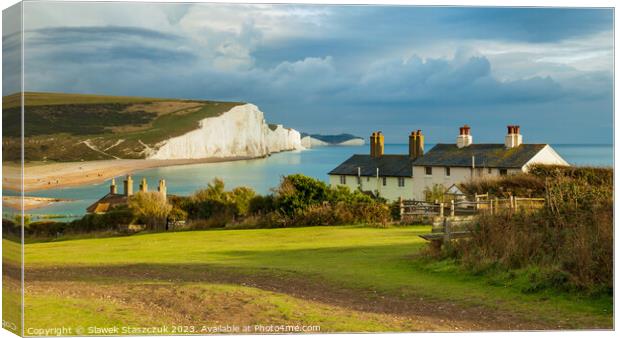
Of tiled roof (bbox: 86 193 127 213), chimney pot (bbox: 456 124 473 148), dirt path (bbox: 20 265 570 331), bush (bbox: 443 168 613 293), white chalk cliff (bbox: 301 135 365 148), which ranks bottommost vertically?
dirt path (bbox: 20 265 570 331)

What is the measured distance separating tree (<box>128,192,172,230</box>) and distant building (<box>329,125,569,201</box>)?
15.5 feet

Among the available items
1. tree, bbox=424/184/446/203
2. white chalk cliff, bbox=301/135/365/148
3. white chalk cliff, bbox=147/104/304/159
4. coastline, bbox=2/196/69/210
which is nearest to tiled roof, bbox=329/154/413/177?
tree, bbox=424/184/446/203

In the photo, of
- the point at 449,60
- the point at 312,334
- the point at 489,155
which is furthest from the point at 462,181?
the point at 312,334

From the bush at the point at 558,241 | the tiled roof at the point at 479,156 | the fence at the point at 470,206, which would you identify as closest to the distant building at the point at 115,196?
the bush at the point at 558,241

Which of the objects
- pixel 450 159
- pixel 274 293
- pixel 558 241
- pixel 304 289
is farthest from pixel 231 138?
pixel 450 159

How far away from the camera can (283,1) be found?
13.4m

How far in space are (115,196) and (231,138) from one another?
8.58ft

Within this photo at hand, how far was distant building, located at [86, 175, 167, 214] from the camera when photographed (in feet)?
54.6

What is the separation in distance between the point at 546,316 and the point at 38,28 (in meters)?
8.63

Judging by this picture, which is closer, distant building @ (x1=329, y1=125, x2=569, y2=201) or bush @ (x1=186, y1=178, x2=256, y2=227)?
distant building @ (x1=329, y1=125, x2=569, y2=201)

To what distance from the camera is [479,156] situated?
25.2 metres

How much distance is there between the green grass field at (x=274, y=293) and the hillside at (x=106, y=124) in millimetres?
1892

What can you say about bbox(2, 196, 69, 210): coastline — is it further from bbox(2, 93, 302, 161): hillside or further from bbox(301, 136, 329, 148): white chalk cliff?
bbox(301, 136, 329, 148): white chalk cliff

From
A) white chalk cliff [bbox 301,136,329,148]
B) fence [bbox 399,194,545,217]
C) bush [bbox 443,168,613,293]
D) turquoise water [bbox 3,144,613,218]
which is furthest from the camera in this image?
white chalk cliff [bbox 301,136,329,148]
